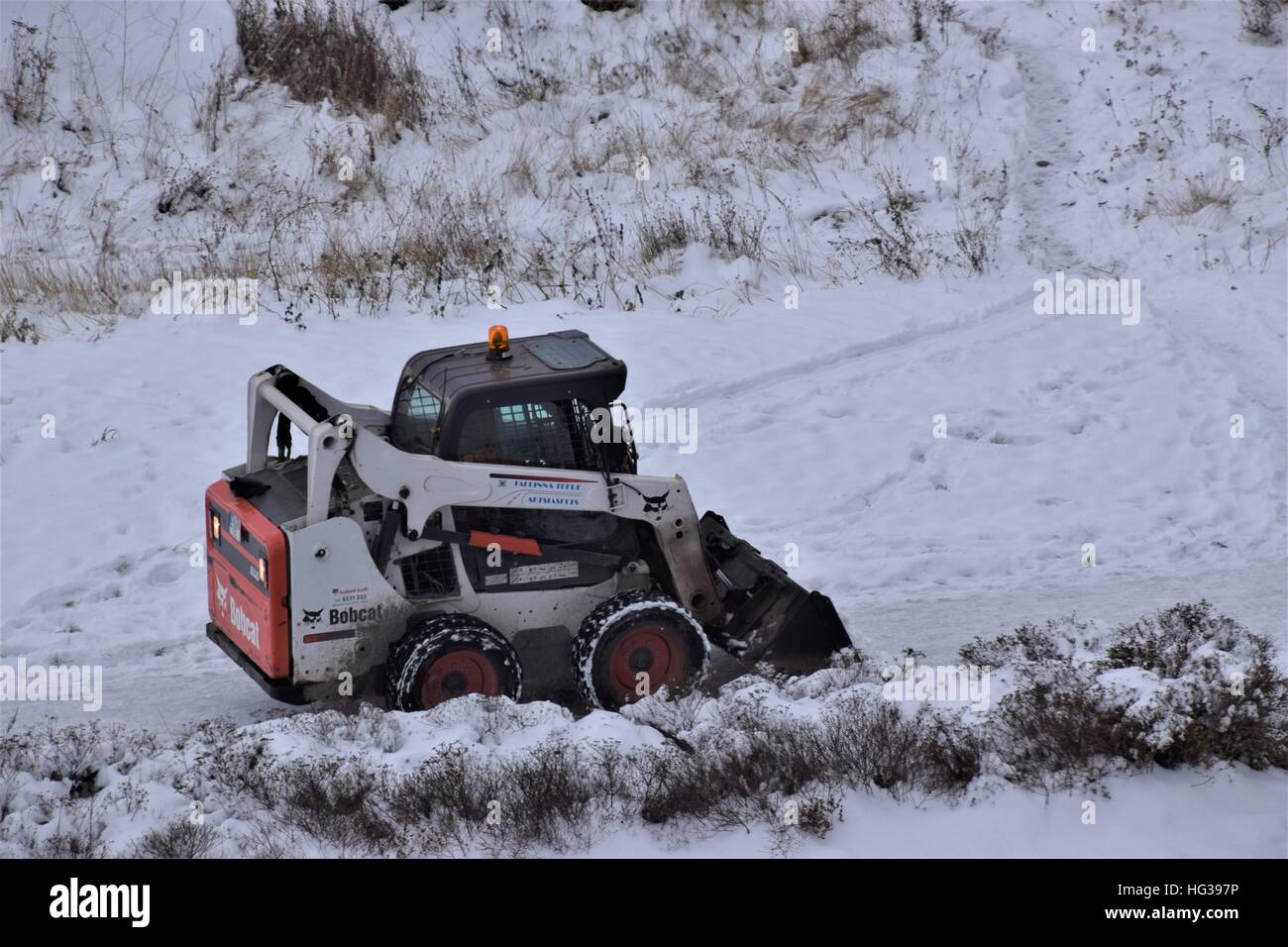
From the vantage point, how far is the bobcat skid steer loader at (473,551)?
6945 mm

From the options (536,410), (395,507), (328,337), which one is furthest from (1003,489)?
(328,337)

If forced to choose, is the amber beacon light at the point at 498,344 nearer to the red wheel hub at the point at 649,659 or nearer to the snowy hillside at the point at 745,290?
the red wheel hub at the point at 649,659

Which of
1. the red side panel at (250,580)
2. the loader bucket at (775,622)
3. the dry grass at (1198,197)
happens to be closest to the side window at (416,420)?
the red side panel at (250,580)

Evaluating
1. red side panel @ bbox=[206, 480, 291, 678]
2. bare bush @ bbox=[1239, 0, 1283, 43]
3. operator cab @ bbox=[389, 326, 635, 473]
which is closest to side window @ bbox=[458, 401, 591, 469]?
operator cab @ bbox=[389, 326, 635, 473]

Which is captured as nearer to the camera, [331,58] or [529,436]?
[529,436]

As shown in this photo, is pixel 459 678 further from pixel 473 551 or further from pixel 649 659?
pixel 649 659

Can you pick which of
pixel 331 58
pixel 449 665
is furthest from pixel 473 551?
pixel 331 58

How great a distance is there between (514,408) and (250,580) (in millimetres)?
1561

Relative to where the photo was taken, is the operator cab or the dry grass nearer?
the operator cab

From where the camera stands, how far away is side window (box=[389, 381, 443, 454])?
7.28 m

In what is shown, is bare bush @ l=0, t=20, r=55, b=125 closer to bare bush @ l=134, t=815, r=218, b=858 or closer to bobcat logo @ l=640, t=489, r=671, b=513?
bobcat logo @ l=640, t=489, r=671, b=513

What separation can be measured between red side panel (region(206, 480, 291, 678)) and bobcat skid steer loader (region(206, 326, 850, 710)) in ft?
0.05

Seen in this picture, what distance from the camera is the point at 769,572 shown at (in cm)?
802

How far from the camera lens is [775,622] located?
766 centimetres
